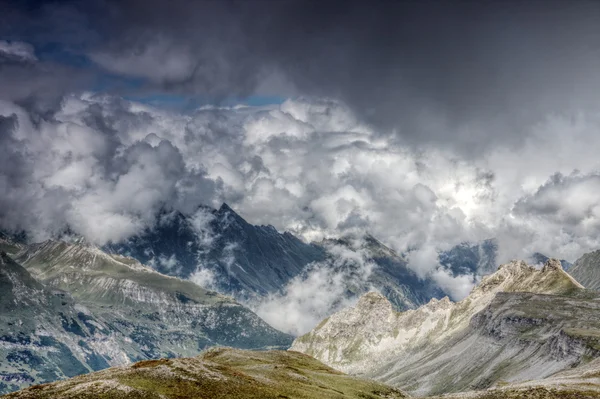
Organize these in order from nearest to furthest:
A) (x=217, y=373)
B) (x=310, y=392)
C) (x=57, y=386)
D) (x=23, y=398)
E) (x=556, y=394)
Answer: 1. (x=23, y=398)
2. (x=57, y=386)
3. (x=556, y=394)
4. (x=217, y=373)
5. (x=310, y=392)

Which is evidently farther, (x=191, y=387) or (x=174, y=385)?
(x=191, y=387)

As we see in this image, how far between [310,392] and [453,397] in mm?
41200

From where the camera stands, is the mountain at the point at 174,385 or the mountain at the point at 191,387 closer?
the mountain at the point at 174,385

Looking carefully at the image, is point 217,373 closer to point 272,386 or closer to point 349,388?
point 272,386

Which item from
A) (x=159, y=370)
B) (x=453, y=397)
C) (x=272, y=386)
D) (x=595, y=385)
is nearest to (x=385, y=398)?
(x=453, y=397)

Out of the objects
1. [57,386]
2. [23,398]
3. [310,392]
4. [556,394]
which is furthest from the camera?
[310,392]

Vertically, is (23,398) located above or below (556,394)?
below

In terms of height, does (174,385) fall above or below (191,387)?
below

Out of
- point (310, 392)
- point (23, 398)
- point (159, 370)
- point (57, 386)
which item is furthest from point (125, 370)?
point (310, 392)

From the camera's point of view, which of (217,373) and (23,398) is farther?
(217,373)

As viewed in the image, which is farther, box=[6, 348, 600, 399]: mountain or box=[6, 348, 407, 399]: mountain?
box=[6, 348, 600, 399]: mountain

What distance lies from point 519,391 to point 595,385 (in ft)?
87.2

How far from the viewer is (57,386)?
124 metres

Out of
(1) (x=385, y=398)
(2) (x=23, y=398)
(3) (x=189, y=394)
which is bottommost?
(2) (x=23, y=398)
